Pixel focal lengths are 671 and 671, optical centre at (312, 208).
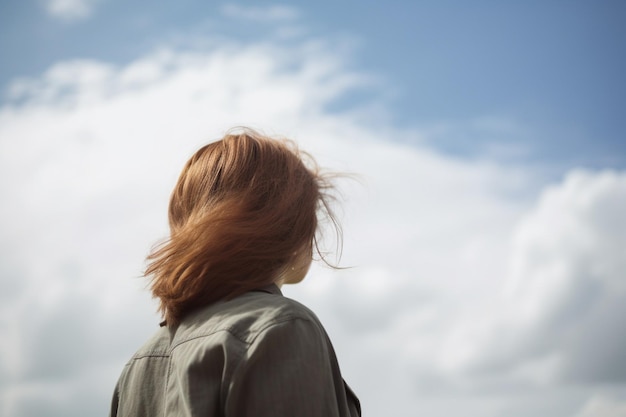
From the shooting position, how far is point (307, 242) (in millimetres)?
3018

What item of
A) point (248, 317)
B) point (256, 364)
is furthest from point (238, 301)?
point (256, 364)

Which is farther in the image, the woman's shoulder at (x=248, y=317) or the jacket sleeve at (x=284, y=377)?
the woman's shoulder at (x=248, y=317)

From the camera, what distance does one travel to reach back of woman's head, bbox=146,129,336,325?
2803 mm

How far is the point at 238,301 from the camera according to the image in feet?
9.02

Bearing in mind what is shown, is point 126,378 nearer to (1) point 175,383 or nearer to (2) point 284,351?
(1) point 175,383

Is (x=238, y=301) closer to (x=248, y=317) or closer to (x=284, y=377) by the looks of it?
(x=248, y=317)

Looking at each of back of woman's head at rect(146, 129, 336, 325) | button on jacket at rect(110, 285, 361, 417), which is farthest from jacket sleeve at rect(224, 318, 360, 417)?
back of woman's head at rect(146, 129, 336, 325)

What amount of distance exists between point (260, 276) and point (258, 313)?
260 millimetres

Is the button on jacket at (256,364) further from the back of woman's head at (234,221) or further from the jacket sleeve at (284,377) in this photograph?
the back of woman's head at (234,221)

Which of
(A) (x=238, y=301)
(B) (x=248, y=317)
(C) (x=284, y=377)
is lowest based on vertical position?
(C) (x=284, y=377)

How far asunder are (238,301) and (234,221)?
340mm

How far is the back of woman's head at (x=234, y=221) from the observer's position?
110 inches

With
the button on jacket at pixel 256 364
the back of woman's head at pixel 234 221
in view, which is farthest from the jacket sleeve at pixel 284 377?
the back of woman's head at pixel 234 221

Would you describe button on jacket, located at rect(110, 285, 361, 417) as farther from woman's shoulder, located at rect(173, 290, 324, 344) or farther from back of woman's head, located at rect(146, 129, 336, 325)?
back of woman's head, located at rect(146, 129, 336, 325)
